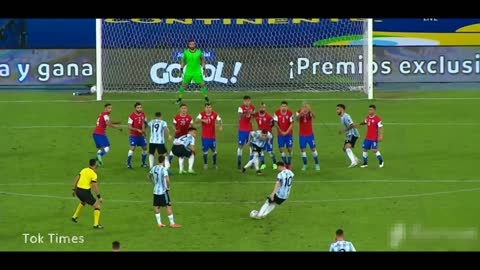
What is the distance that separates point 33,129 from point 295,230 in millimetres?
15830

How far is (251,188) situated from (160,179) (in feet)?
17.8

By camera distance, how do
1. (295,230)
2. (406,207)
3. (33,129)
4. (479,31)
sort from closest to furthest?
(295,230) → (406,207) → (33,129) → (479,31)

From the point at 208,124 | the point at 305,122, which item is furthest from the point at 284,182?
the point at 208,124

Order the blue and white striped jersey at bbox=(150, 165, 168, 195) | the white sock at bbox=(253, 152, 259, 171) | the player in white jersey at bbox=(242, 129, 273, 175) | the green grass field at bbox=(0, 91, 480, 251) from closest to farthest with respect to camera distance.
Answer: the green grass field at bbox=(0, 91, 480, 251) → the blue and white striped jersey at bbox=(150, 165, 168, 195) → the player in white jersey at bbox=(242, 129, 273, 175) → the white sock at bbox=(253, 152, 259, 171)

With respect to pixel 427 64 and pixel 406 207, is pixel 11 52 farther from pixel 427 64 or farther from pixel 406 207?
pixel 406 207

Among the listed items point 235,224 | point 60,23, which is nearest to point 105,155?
point 235,224

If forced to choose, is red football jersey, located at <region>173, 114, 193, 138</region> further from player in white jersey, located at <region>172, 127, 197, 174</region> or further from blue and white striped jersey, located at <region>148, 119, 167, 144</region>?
blue and white striped jersey, located at <region>148, 119, 167, 144</region>

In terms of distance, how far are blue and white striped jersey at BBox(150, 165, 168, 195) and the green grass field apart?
43.1 inches

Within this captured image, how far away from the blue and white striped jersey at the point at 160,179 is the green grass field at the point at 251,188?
1.09 m

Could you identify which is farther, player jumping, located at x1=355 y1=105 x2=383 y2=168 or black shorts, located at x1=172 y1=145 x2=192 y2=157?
player jumping, located at x1=355 y1=105 x2=383 y2=168

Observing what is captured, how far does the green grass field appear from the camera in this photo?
2764 cm

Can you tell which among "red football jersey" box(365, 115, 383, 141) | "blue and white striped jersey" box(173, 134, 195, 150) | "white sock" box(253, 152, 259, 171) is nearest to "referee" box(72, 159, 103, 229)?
"blue and white striped jersey" box(173, 134, 195, 150)

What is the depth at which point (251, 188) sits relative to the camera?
33.1m

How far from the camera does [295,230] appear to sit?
2878cm
